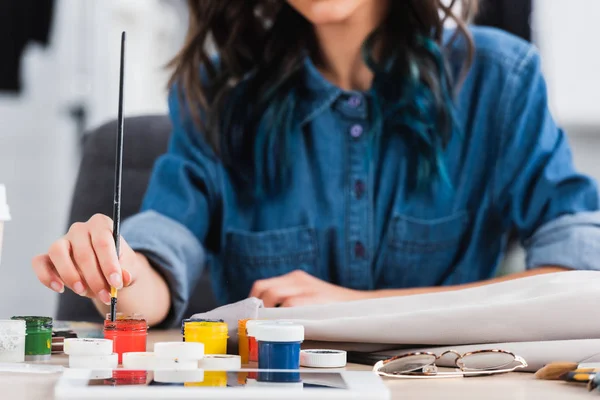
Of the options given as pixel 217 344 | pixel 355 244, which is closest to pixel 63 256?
pixel 217 344

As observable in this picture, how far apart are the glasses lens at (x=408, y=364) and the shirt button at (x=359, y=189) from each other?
46cm

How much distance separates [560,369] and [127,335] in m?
0.23

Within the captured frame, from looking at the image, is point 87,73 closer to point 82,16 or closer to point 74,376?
point 82,16

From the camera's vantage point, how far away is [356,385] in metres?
0.34

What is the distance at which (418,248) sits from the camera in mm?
869

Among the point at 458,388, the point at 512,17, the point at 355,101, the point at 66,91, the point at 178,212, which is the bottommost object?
the point at 458,388

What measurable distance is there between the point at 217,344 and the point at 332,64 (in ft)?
1.73

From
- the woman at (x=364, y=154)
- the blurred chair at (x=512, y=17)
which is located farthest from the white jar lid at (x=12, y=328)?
the blurred chair at (x=512, y=17)

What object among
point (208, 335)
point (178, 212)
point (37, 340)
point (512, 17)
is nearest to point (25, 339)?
point (37, 340)

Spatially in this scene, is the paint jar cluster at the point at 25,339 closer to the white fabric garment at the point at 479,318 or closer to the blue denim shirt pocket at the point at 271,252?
the white fabric garment at the point at 479,318

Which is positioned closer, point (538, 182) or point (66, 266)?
point (66, 266)

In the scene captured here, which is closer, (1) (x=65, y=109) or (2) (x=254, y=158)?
(2) (x=254, y=158)

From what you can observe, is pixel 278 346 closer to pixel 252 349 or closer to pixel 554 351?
pixel 252 349

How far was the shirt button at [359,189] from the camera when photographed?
2.84 feet
